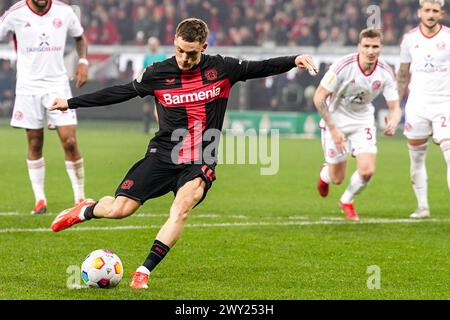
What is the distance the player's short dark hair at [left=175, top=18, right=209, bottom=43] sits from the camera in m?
7.96

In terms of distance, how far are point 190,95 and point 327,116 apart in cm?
364

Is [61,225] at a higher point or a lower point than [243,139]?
higher

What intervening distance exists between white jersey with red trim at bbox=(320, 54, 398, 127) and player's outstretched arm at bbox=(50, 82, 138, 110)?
406cm

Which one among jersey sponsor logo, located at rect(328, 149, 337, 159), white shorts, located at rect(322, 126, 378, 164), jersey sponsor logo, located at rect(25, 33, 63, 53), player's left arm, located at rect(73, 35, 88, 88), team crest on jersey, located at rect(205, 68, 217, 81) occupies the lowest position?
jersey sponsor logo, located at rect(328, 149, 337, 159)

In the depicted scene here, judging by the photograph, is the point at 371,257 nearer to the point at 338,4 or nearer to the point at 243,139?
the point at 243,139

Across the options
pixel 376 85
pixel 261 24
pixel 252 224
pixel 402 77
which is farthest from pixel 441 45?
pixel 261 24

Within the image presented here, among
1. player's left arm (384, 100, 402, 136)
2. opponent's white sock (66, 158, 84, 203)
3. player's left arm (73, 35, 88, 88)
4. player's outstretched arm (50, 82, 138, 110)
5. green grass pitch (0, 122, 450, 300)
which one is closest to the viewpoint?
green grass pitch (0, 122, 450, 300)

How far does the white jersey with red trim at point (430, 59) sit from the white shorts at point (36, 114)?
4.10m

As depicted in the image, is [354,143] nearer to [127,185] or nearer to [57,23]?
[57,23]

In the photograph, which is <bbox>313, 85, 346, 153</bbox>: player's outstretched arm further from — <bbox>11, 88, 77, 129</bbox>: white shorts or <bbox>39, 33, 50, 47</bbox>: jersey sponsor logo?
<bbox>39, 33, 50, 47</bbox>: jersey sponsor logo

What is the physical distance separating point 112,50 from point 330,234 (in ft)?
69.8

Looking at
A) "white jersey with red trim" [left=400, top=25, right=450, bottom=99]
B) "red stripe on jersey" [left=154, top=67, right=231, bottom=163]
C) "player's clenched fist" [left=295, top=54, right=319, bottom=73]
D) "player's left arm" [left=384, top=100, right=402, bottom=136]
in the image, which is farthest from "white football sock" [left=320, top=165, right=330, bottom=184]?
"player's clenched fist" [left=295, top=54, right=319, bottom=73]

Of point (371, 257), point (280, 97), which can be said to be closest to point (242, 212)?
point (371, 257)

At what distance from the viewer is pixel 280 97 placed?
96.8 feet
